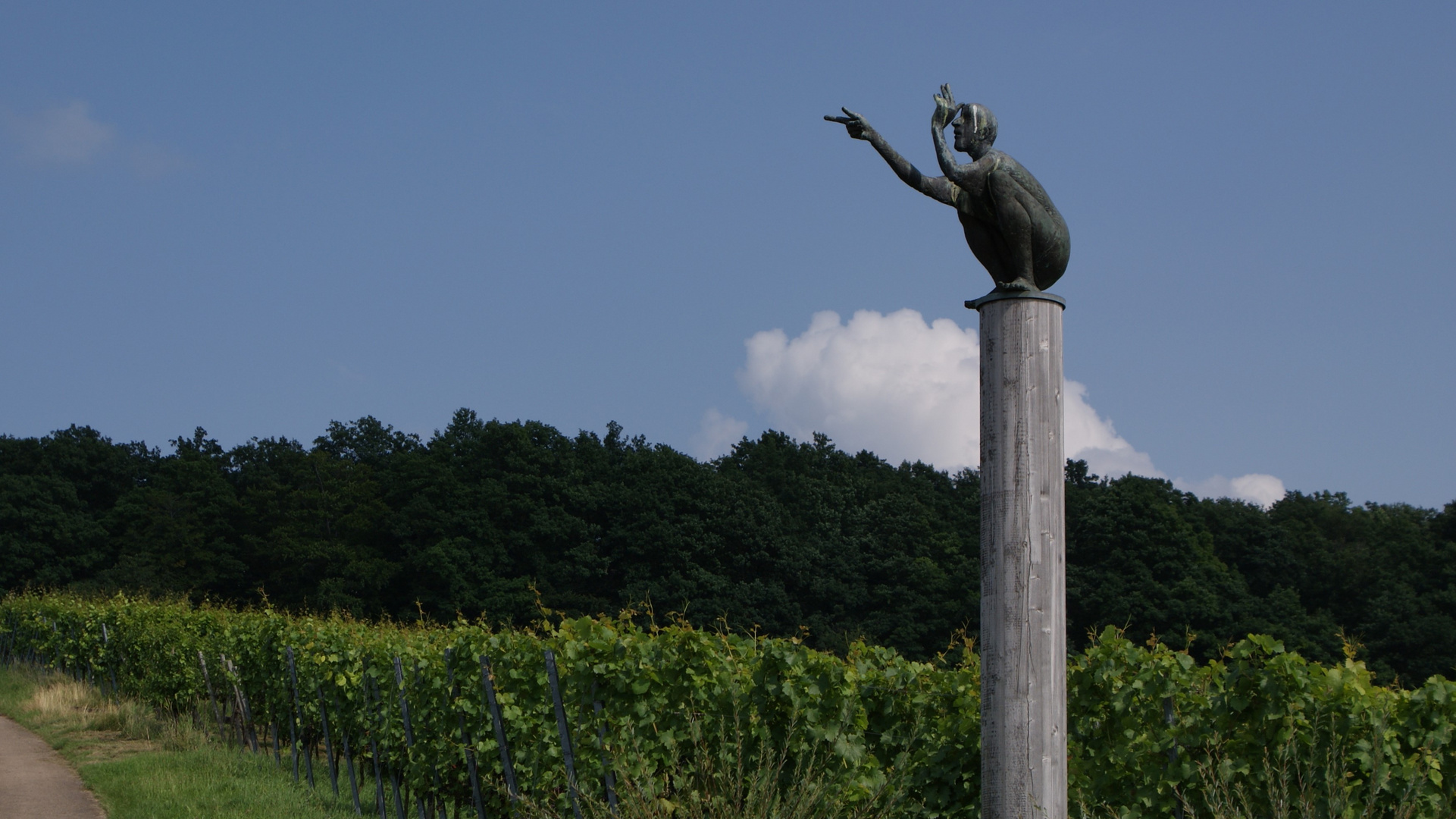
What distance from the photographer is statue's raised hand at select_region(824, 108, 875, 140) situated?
3611 millimetres

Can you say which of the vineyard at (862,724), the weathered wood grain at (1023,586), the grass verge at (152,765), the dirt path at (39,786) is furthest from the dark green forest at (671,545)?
the weathered wood grain at (1023,586)

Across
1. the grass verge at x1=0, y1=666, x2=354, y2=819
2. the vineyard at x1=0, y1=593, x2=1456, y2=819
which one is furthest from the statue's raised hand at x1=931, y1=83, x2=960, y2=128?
the grass verge at x1=0, y1=666, x2=354, y2=819

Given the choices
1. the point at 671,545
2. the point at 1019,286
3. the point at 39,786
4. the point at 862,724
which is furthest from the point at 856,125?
the point at 671,545

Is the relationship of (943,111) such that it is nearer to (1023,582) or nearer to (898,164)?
(898,164)

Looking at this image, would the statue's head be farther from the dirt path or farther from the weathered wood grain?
the dirt path

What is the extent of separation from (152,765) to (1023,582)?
10.8 metres

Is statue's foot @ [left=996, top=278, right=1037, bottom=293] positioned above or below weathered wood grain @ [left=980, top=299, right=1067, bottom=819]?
above

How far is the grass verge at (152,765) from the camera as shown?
30.0 ft

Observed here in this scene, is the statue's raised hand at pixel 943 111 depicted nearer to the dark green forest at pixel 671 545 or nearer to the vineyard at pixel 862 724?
the vineyard at pixel 862 724

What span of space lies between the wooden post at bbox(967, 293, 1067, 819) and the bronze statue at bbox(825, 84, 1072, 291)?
8.5 inches

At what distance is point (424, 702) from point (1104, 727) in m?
5.33

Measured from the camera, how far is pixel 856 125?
362 cm

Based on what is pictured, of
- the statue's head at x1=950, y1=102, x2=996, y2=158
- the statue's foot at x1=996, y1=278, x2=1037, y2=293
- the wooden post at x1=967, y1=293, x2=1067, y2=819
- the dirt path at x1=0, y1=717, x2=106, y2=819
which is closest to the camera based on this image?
the wooden post at x1=967, y1=293, x2=1067, y2=819

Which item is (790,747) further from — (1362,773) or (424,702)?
(424,702)
